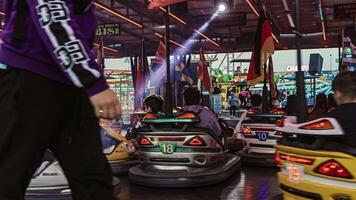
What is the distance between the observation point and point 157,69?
30.9 ft

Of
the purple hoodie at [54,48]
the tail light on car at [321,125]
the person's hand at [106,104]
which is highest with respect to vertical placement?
the purple hoodie at [54,48]

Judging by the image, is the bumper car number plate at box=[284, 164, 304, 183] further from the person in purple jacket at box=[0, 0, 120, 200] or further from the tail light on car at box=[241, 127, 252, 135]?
the tail light on car at box=[241, 127, 252, 135]

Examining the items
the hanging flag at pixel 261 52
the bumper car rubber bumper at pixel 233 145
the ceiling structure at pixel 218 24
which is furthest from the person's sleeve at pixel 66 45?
the ceiling structure at pixel 218 24

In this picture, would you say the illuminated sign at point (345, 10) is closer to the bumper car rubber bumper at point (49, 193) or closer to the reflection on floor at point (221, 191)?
the reflection on floor at point (221, 191)

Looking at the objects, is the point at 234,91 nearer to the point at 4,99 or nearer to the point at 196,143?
the point at 196,143

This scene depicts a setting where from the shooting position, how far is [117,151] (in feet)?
19.6

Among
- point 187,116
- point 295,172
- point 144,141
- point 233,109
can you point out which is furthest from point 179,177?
point 233,109

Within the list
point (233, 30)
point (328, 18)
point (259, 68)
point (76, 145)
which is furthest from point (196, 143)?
point (233, 30)

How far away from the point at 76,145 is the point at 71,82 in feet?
0.64

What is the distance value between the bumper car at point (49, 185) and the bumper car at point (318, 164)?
162cm

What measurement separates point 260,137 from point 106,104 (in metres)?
5.79

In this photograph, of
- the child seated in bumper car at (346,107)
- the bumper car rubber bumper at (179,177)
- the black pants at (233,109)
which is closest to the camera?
the child seated in bumper car at (346,107)

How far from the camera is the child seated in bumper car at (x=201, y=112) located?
20.1ft

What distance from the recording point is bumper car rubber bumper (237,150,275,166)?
259 inches
